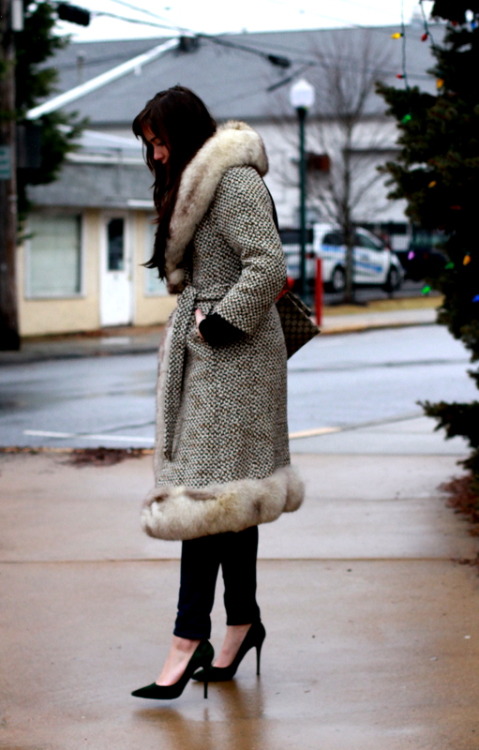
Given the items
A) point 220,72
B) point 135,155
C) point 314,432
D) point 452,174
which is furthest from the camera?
point 220,72

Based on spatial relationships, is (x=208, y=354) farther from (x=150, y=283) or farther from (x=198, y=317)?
(x=150, y=283)

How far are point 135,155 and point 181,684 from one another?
21495 mm

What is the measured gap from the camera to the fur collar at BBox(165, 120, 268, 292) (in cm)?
393

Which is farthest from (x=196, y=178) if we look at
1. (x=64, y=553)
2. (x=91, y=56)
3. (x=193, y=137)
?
(x=91, y=56)

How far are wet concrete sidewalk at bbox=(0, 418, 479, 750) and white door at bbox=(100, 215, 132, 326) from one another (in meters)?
16.5

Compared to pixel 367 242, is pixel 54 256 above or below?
above

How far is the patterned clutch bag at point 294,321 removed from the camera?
4.23m

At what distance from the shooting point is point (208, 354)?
3.91m

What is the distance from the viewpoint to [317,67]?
38.7m

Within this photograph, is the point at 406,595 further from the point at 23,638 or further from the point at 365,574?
the point at 23,638

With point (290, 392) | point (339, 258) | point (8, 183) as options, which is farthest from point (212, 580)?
point (339, 258)

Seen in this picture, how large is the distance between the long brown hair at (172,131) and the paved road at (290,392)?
5.43 meters

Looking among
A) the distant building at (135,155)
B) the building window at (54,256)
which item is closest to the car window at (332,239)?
the distant building at (135,155)

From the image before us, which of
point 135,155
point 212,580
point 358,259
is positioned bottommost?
point 358,259
